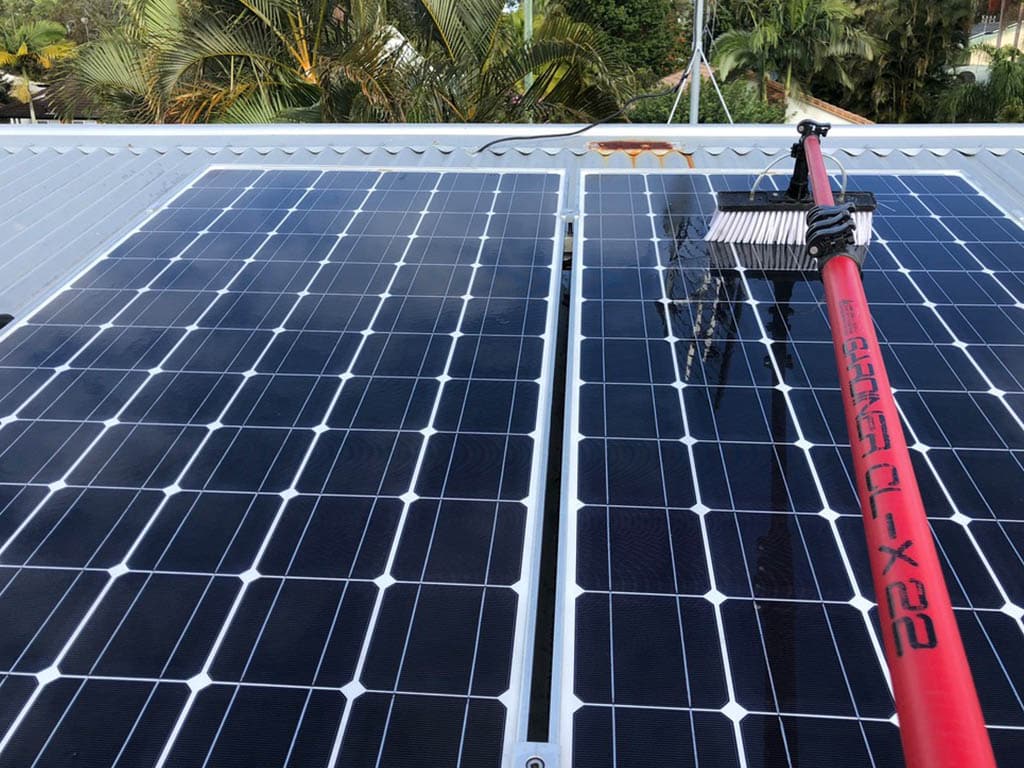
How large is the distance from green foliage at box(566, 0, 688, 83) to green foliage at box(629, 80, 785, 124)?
515 inches

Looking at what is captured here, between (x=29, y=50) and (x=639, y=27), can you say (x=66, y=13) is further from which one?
(x=639, y=27)

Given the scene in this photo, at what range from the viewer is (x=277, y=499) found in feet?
21.0

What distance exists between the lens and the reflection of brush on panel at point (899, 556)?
113 inches

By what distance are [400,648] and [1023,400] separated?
540 centimetres

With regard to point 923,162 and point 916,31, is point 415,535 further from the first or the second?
point 916,31

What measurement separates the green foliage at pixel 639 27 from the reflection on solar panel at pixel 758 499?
180 feet

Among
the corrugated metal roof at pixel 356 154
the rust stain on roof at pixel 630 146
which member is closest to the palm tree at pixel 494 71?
the corrugated metal roof at pixel 356 154

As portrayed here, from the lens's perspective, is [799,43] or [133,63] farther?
[799,43]

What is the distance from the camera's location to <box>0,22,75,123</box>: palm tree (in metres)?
62.4

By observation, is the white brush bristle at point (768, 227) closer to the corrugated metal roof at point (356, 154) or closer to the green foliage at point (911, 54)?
the corrugated metal roof at point (356, 154)

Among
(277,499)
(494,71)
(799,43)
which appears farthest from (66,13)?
(277,499)

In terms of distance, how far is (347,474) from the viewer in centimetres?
661

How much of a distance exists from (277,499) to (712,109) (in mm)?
43937

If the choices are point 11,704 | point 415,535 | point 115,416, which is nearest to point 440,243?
point 115,416
